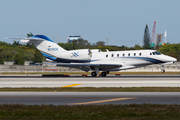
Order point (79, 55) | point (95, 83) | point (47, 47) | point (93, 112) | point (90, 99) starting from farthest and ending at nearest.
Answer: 1. point (47, 47)
2. point (79, 55)
3. point (95, 83)
4. point (90, 99)
5. point (93, 112)

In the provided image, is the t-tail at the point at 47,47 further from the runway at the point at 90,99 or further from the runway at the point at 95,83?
the runway at the point at 90,99

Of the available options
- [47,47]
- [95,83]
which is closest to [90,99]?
[95,83]

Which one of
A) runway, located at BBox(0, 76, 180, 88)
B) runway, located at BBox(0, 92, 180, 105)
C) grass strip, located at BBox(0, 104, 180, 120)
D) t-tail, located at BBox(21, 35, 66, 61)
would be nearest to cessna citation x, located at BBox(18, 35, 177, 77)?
t-tail, located at BBox(21, 35, 66, 61)

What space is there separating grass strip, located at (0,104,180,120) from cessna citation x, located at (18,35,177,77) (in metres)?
26.3

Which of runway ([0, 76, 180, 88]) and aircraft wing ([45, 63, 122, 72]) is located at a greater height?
aircraft wing ([45, 63, 122, 72])

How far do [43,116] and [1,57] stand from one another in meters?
41.0

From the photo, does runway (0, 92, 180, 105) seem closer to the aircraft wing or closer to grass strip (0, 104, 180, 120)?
grass strip (0, 104, 180, 120)

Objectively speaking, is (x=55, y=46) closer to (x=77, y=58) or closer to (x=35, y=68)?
(x=77, y=58)

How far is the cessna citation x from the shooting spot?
3794cm

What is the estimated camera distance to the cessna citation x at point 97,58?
37.9m

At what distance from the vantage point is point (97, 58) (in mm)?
40156

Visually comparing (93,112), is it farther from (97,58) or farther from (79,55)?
(97,58)

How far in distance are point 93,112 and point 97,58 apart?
29.6 metres

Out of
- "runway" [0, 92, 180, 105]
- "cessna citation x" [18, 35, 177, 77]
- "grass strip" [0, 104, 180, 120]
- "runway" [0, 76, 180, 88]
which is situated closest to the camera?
"grass strip" [0, 104, 180, 120]
